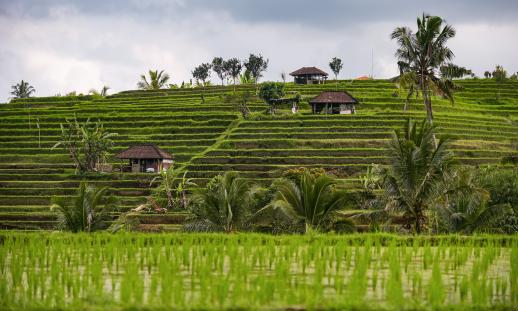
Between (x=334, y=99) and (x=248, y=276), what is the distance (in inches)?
1478

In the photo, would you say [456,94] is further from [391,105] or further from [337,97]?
[337,97]

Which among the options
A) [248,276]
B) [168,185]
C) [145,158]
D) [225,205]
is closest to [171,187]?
[168,185]

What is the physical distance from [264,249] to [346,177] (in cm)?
2263

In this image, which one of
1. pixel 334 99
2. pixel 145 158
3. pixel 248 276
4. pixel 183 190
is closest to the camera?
pixel 248 276

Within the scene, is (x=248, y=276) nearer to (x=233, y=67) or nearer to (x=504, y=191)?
(x=504, y=191)

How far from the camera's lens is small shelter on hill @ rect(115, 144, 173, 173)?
3891 cm

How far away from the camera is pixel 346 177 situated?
35.5 meters

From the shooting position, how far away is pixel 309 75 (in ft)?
208

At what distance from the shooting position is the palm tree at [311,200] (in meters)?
20.3

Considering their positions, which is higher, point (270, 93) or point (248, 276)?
point (270, 93)

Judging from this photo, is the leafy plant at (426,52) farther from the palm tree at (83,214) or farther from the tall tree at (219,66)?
the tall tree at (219,66)

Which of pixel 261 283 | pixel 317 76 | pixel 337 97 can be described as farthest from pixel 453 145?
pixel 261 283

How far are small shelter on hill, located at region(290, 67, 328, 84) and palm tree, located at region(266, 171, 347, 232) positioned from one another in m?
42.4

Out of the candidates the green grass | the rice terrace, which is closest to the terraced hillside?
the rice terrace
